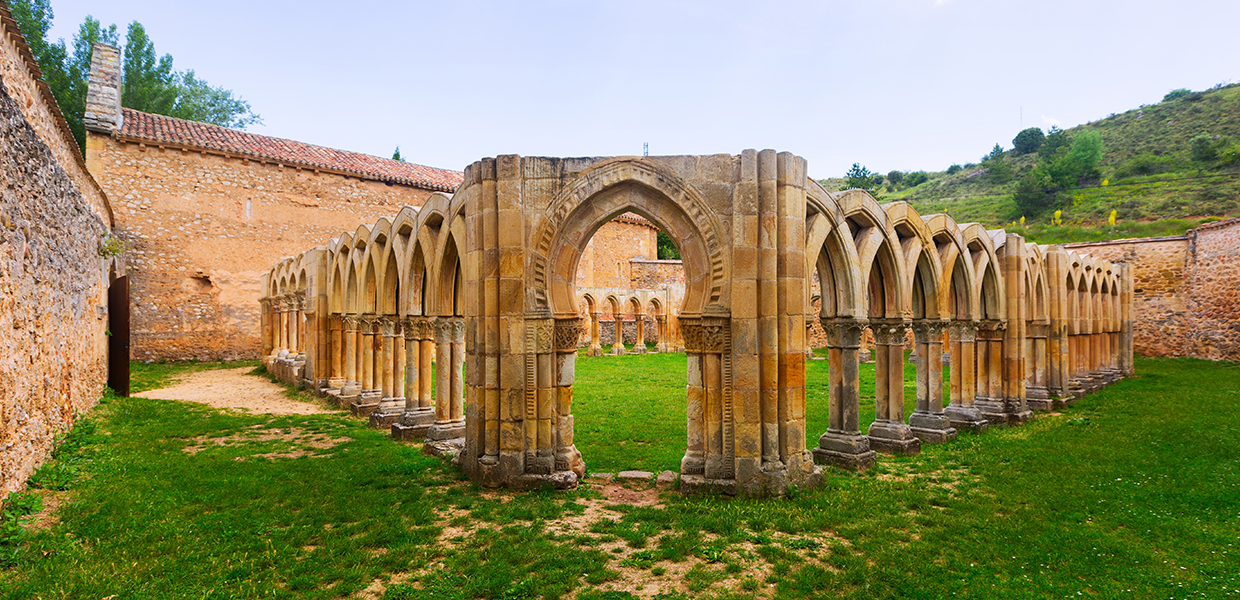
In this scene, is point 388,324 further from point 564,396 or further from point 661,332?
point 661,332

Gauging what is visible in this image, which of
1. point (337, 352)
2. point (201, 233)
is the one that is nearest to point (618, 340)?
point (337, 352)

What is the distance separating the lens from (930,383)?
9719 millimetres

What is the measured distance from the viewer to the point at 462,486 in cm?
692

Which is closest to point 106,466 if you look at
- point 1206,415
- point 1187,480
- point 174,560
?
point 174,560

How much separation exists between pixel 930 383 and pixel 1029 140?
6906cm

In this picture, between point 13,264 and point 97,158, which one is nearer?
point 13,264

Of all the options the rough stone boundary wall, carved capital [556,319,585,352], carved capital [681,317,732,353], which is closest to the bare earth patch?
carved capital [556,319,585,352]

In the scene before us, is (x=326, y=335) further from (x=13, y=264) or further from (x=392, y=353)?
(x=13, y=264)

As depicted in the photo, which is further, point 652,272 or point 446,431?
point 652,272

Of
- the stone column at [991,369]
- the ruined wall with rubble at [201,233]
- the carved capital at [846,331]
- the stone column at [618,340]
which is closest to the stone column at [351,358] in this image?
the carved capital at [846,331]

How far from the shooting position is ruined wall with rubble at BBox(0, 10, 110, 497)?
5574mm

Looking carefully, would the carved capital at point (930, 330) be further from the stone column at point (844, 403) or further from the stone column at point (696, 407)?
the stone column at point (696, 407)

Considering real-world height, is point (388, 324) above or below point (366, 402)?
above

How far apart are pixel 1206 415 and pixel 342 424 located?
1668 cm
